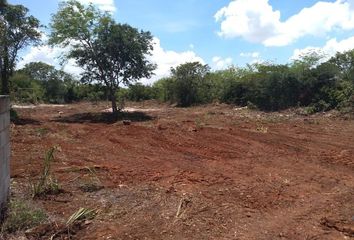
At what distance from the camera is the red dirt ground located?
5.87 m

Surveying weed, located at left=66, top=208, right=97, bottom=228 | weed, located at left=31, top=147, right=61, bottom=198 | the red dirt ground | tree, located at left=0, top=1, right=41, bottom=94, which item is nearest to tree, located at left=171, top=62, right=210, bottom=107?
tree, located at left=0, top=1, right=41, bottom=94

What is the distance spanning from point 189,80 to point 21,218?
23650 millimetres

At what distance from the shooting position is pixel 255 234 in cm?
566

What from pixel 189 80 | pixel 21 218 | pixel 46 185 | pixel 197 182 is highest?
pixel 189 80

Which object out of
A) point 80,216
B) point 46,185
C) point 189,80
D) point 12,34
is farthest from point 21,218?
point 189,80

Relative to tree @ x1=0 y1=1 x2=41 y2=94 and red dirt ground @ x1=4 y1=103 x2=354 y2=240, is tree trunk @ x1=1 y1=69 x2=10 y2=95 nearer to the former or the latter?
tree @ x1=0 y1=1 x2=41 y2=94

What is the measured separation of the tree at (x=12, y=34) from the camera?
1853 cm

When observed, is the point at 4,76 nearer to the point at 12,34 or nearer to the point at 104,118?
the point at 12,34

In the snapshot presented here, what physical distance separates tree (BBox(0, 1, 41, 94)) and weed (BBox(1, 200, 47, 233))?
43.7ft

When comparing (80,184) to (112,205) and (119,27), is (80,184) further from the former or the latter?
(119,27)

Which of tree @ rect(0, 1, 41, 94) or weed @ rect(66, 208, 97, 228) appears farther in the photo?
tree @ rect(0, 1, 41, 94)

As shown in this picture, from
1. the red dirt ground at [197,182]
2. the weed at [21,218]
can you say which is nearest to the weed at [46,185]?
the red dirt ground at [197,182]

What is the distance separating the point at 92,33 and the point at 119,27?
132 cm

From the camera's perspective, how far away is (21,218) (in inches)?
224
